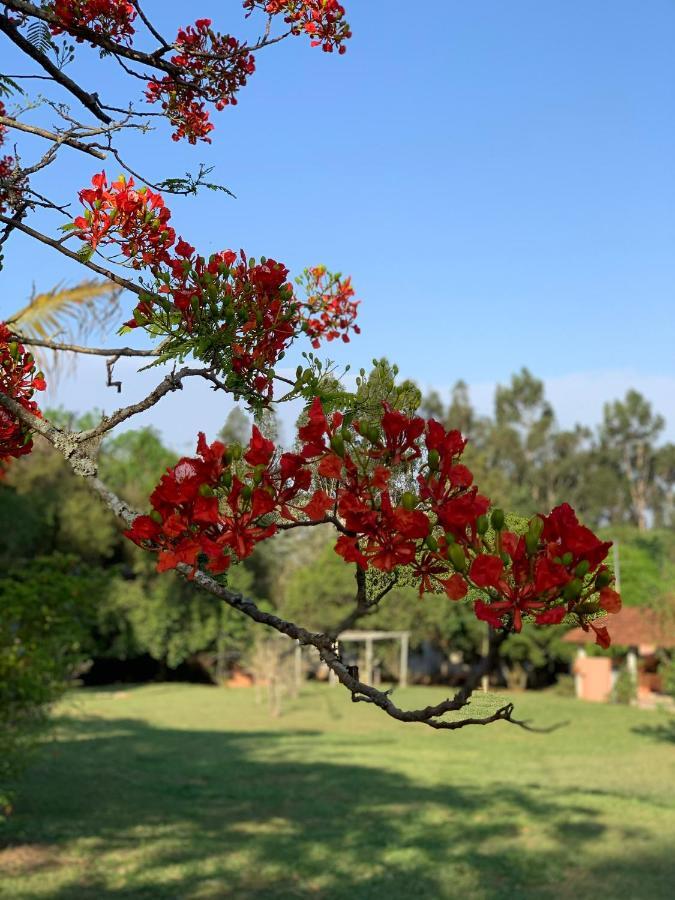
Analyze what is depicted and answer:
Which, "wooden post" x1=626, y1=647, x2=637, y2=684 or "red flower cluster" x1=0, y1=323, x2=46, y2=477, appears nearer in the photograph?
"red flower cluster" x1=0, y1=323, x2=46, y2=477

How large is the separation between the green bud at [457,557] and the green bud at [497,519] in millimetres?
89

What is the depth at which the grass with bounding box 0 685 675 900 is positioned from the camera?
1008 cm

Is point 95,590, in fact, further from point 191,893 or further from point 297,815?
point 297,815

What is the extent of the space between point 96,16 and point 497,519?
3197mm

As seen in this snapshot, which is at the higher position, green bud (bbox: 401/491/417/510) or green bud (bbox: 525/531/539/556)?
green bud (bbox: 401/491/417/510)

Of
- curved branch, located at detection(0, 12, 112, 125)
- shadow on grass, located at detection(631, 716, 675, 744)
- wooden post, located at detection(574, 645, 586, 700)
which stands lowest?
shadow on grass, located at detection(631, 716, 675, 744)

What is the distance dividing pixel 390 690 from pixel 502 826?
11.9m

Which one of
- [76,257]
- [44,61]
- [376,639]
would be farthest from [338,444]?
[376,639]

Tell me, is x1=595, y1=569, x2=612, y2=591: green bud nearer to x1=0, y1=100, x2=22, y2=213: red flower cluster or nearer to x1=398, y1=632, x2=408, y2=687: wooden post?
x1=0, y1=100, x2=22, y2=213: red flower cluster

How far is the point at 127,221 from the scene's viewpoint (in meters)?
3.61

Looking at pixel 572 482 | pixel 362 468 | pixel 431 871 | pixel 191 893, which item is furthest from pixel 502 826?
pixel 572 482

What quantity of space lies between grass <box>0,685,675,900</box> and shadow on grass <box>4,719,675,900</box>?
0.04m

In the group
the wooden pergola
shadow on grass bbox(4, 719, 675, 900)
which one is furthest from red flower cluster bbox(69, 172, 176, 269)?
the wooden pergola

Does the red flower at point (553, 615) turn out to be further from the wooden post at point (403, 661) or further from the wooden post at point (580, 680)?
the wooden post at point (580, 680)
